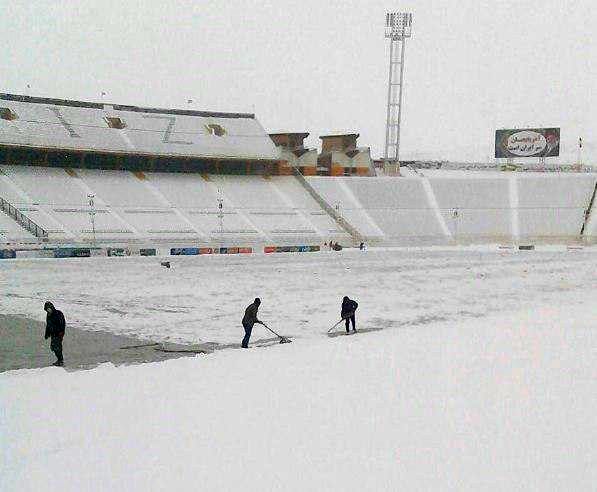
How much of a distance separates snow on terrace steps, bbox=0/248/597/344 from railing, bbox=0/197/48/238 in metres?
5.87

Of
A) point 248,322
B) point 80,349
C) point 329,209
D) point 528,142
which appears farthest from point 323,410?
point 528,142

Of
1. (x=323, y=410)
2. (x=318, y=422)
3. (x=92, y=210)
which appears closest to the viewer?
(x=318, y=422)

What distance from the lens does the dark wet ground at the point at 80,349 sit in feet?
37.0

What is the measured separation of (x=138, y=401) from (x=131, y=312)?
408 inches

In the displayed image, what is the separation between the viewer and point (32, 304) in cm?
1897

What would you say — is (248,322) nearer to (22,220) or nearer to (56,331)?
(56,331)

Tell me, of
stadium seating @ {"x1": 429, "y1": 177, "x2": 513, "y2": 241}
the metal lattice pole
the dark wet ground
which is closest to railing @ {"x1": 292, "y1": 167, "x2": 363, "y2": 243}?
stadium seating @ {"x1": 429, "y1": 177, "x2": 513, "y2": 241}

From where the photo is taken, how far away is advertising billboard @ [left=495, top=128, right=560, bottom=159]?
7525 cm

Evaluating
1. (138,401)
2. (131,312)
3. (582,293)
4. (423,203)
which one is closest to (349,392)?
(138,401)

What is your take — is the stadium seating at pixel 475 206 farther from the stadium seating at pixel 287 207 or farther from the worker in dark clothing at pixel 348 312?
the worker in dark clothing at pixel 348 312

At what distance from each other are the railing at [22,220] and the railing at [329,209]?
91.8ft

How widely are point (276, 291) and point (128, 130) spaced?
4373 cm

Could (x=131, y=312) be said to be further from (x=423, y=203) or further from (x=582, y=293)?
(x=423, y=203)

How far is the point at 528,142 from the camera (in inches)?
3012
